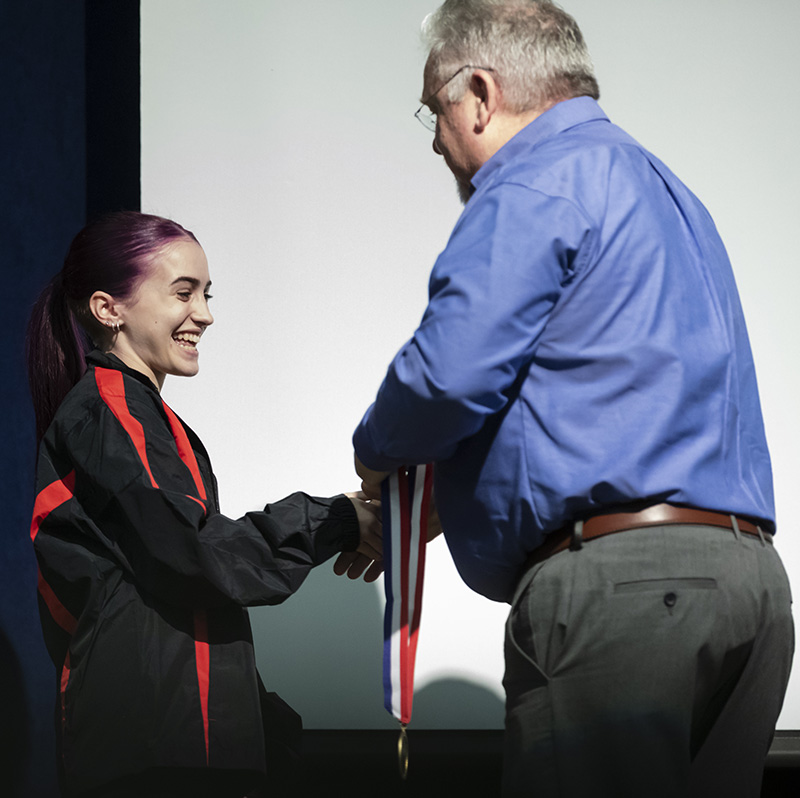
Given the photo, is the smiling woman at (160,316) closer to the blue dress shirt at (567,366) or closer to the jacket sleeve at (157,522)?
the jacket sleeve at (157,522)

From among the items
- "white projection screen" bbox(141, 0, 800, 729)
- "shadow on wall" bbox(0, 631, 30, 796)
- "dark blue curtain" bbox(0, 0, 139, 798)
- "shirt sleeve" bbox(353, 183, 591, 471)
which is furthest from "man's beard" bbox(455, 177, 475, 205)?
"shadow on wall" bbox(0, 631, 30, 796)

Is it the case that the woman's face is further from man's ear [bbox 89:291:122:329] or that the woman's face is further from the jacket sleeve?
the jacket sleeve

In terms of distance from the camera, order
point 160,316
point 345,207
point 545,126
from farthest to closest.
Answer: point 345,207
point 160,316
point 545,126

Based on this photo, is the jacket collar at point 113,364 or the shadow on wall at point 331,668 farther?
the shadow on wall at point 331,668

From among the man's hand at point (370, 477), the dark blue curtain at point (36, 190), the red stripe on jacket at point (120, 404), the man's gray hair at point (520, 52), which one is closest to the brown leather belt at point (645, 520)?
the man's hand at point (370, 477)

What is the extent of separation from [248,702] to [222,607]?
175mm

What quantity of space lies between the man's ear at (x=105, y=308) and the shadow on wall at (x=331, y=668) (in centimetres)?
115

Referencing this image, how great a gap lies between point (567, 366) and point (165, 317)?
3.08 feet

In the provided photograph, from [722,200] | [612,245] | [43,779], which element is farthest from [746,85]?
[43,779]

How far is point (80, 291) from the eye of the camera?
69.4 inches

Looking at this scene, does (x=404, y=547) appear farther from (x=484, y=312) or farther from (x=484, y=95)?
(x=484, y=95)

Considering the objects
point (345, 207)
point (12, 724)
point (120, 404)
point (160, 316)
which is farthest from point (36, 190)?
point (12, 724)

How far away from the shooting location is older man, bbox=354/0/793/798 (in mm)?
1080

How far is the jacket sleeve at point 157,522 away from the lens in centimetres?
145
